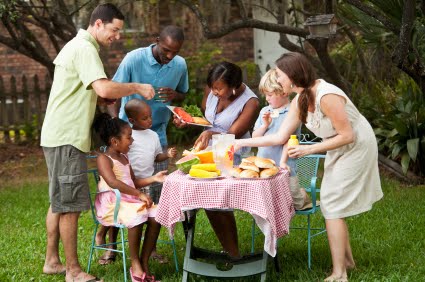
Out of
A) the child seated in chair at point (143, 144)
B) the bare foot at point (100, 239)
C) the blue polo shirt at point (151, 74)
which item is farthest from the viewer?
the bare foot at point (100, 239)

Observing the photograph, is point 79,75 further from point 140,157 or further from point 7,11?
point 7,11

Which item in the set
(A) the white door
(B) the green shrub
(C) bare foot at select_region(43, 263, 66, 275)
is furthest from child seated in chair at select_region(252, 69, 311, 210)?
(A) the white door

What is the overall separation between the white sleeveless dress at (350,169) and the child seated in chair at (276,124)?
301mm

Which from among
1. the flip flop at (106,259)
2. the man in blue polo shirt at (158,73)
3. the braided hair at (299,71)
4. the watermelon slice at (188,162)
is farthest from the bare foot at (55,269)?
the braided hair at (299,71)

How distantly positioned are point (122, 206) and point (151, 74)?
118 centimetres

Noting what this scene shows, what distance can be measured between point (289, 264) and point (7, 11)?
16.9 feet

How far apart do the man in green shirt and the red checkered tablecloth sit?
0.73 m

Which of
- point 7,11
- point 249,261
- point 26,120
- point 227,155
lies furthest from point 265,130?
point 26,120

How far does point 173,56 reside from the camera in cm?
628

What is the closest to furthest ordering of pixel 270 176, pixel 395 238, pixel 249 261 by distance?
pixel 270 176 < pixel 249 261 < pixel 395 238

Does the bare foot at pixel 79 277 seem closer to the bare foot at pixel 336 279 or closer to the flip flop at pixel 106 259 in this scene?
the flip flop at pixel 106 259

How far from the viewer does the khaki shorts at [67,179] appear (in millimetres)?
5734

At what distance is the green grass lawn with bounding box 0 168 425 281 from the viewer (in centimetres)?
606

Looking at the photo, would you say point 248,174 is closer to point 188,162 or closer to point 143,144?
point 188,162
